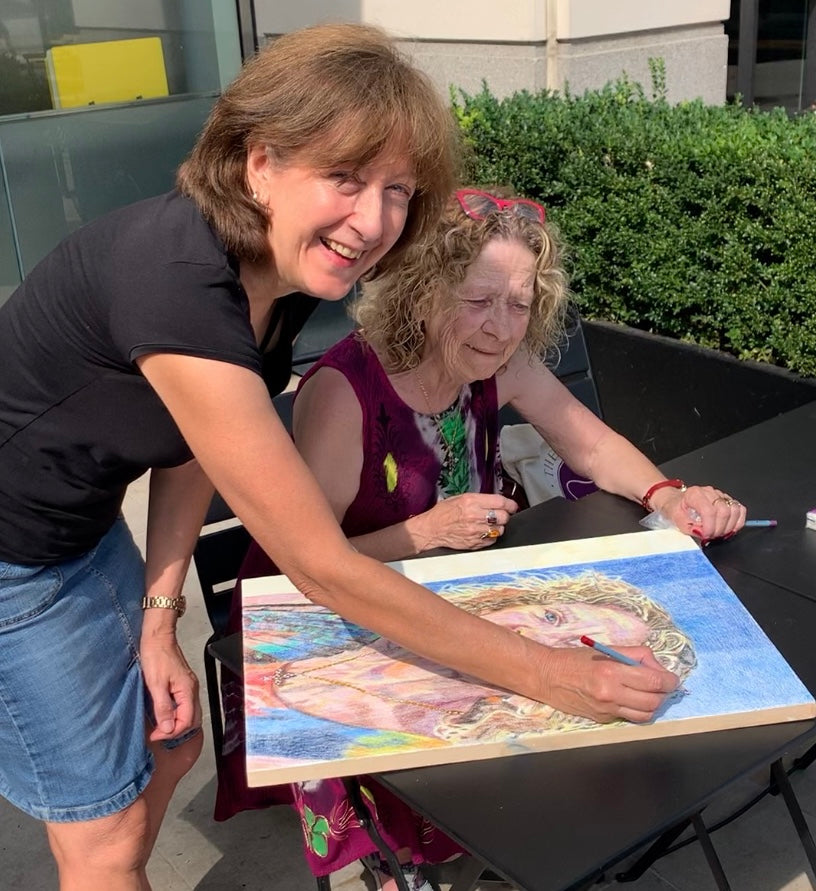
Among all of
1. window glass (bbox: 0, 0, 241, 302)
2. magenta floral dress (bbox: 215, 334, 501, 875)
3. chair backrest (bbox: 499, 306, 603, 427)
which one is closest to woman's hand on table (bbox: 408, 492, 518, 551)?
magenta floral dress (bbox: 215, 334, 501, 875)

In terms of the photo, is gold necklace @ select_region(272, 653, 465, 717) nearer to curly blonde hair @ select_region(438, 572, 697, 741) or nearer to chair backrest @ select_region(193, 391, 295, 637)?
Result: curly blonde hair @ select_region(438, 572, 697, 741)

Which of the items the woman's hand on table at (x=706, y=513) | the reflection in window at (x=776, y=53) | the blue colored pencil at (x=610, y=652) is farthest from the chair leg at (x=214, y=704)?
the reflection in window at (x=776, y=53)

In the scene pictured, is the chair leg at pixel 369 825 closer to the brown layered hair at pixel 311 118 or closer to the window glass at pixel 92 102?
the brown layered hair at pixel 311 118

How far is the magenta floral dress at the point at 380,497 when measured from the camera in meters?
2.20

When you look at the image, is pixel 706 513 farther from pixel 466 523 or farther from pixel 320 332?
pixel 320 332

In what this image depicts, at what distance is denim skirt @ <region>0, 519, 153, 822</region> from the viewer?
1.72 m

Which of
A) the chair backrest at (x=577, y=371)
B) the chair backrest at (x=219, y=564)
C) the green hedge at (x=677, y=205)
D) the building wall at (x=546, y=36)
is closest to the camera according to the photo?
the chair backrest at (x=219, y=564)

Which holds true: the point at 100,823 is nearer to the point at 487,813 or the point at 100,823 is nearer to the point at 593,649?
the point at 487,813

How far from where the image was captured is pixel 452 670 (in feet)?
5.80

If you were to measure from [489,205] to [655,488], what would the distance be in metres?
0.70

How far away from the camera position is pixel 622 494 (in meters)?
2.51

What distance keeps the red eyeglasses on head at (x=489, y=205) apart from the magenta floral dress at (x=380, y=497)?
370 mm

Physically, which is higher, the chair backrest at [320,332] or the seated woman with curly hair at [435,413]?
the seated woman with curly hair at [435,413]

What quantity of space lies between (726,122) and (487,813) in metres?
4.02
